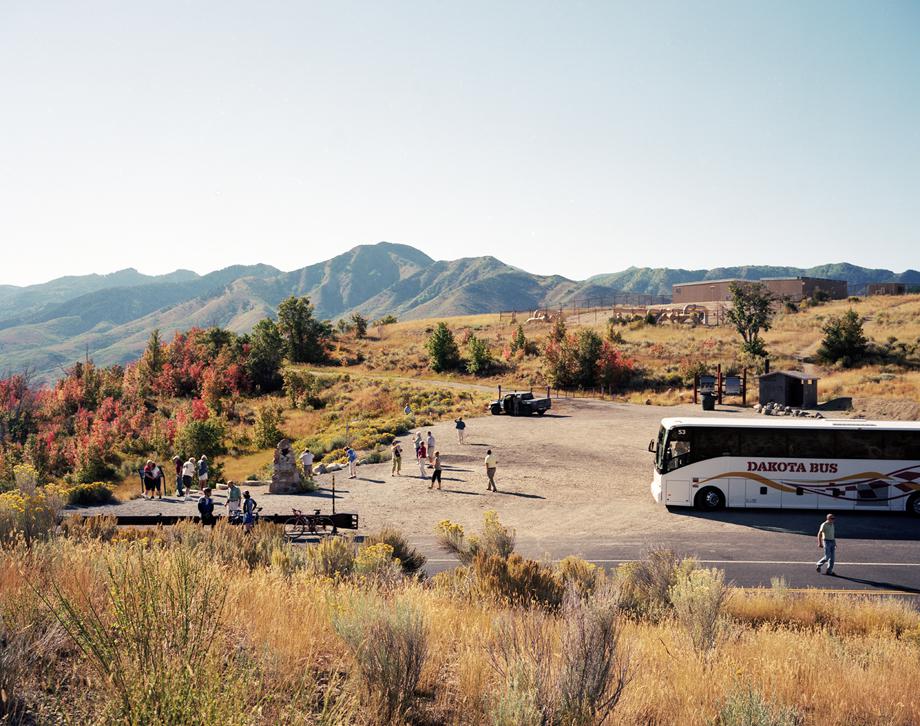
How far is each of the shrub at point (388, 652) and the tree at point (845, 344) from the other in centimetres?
6344

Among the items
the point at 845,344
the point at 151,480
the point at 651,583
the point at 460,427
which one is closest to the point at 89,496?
the point at 151,480

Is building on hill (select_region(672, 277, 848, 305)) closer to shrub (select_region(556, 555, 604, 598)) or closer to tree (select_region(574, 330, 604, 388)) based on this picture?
tree (select_region(574, 330, 604, 388))

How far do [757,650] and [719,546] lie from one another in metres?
10.7

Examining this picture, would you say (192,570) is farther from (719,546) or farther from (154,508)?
(154,508)

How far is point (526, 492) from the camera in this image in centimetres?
2542

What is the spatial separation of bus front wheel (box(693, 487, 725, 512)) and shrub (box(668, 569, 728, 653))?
13.3m

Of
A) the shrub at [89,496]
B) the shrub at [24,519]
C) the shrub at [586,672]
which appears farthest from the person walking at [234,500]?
the shrub at [586,672]

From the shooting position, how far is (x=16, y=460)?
4350cm

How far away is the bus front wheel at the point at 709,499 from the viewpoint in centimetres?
2203

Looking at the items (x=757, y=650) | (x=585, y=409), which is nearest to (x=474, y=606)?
(x=757, y=650)

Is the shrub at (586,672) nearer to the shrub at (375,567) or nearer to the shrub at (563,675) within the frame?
the shrub at (563,675)

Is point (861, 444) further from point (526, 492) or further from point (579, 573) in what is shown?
point (579, 573)

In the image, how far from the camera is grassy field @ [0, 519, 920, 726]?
4363mm

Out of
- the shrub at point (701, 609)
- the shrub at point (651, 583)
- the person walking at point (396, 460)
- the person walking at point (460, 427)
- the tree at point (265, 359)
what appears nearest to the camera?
the shrub at point (701, 609)
